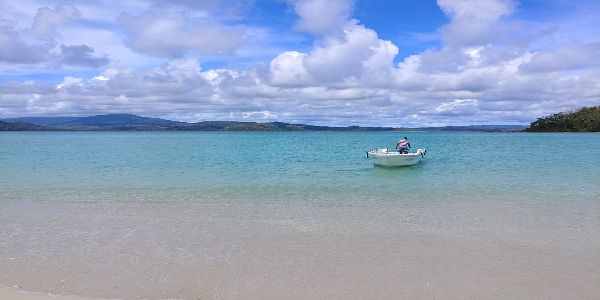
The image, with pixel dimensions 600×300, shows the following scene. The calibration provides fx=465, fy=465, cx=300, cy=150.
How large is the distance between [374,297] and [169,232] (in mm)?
6532

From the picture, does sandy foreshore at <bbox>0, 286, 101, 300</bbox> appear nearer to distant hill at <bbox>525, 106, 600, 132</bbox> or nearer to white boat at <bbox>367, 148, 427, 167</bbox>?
white boat at <bbox>367, 148, 427, 167</bbox>

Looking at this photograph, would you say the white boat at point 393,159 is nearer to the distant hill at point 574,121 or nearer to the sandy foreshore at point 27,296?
the sandy foreshore at point 27,296

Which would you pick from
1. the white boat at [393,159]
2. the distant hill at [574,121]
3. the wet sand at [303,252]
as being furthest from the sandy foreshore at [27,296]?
the distant hill at [574,121]

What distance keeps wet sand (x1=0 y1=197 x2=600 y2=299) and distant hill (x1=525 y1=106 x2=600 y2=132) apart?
183889 mm

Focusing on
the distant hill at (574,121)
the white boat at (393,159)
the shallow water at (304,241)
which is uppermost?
the distant hill at (574,121)

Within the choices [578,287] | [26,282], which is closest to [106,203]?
[26,282]

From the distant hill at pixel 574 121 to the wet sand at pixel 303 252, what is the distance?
183889 mm

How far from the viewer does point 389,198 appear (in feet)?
58.1

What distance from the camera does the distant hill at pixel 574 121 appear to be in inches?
6722

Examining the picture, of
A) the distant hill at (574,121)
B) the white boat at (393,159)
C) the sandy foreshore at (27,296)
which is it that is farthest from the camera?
the distant hill at (574,121)

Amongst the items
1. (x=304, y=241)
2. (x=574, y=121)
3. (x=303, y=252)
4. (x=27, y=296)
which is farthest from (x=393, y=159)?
(x=574, y=121)

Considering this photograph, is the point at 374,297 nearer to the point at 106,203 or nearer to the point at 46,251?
the point at 46,251

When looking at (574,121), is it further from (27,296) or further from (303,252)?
(27,296)

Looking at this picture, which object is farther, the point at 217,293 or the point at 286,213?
the point at 286,213
